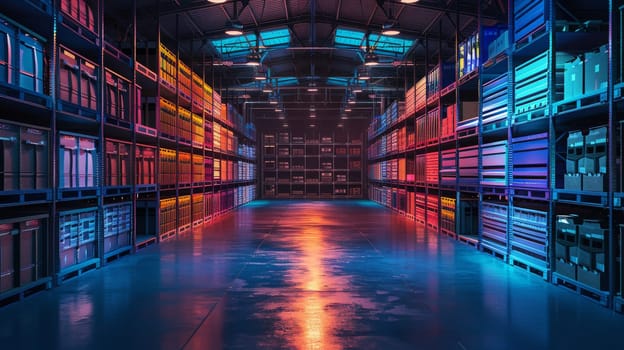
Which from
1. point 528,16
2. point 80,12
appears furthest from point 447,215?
point 80,12

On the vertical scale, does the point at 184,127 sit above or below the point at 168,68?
below

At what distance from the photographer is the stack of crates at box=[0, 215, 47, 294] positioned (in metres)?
5.16

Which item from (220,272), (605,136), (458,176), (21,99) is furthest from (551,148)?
(21,99)

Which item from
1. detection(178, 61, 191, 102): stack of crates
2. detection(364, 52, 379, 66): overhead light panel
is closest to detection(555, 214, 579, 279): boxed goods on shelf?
detection(178, 61, 191, 102): stack of crates

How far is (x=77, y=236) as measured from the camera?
6969 mm

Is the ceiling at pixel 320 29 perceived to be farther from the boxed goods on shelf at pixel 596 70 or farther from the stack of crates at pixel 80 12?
A: the boxed goods on shelf at pixel 596 70

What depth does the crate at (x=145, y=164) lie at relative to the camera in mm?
9591

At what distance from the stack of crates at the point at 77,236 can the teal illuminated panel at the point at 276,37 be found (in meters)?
13.1

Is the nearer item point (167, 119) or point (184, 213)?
point (167, 119)

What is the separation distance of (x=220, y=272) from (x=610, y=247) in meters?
5.17

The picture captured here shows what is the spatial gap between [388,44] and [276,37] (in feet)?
15.7

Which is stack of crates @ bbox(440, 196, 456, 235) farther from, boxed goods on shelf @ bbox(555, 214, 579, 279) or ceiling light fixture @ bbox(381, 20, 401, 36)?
boxed goods on shelf @ bbox(555, 214, 579, 279)

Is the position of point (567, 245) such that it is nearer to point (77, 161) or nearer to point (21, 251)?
point (21, 251)

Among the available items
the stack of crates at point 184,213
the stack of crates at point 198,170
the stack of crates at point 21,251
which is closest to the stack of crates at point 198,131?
the stack of crates at point 198,170
